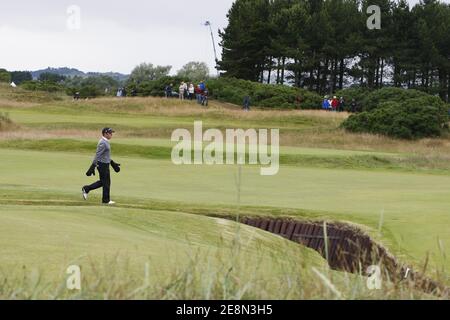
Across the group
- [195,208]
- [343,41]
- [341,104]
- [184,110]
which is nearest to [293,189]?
[195,208]

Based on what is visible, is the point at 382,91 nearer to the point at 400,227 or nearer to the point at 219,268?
the point at 400,227

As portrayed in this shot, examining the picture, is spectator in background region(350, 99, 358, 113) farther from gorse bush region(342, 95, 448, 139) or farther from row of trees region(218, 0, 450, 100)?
row of trees region(218, 0, 450, 100)

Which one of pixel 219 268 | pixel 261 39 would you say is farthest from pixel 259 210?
pixel 261 39

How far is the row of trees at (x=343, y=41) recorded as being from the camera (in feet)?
309

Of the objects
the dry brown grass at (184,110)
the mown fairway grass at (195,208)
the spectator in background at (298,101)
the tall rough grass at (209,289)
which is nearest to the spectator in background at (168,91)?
the dry brown grass at (184,110)

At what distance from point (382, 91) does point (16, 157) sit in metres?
38.4

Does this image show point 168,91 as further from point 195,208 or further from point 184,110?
point 195,208

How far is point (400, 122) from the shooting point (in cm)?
5119

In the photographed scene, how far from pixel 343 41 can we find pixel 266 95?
23477 millimetres

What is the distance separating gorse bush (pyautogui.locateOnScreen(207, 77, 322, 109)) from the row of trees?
15.6 metres

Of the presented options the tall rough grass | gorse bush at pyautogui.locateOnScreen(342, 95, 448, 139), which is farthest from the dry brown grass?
the tall rough grass

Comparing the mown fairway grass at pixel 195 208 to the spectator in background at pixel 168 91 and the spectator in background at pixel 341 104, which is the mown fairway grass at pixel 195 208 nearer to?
the spectator in background at pixel 341 104

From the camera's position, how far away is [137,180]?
89.6 feet

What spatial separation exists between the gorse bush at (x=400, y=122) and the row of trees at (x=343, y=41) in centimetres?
4036
